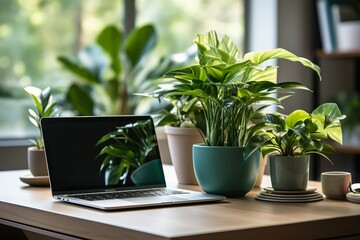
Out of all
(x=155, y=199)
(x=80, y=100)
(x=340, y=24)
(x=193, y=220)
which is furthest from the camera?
(x=340, y=24)

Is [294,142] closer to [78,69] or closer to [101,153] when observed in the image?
[101,153]

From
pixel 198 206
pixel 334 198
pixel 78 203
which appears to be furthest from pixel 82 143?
pixel 334 198

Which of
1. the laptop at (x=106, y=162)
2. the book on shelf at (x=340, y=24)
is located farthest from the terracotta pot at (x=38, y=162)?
the book on shelf at (x=340, y=24)

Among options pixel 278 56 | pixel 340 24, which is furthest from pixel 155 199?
pixel 340 24

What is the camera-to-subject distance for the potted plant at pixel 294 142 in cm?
168

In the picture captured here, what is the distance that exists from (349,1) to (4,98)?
76.1 inches

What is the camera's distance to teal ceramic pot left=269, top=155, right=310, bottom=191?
1.68m

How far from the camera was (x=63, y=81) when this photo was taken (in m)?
3.80

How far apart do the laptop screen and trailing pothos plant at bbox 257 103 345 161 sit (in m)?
0.31

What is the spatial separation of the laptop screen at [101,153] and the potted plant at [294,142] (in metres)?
0.31

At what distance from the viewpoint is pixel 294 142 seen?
1683 millimetres

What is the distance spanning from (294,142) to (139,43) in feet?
6.96

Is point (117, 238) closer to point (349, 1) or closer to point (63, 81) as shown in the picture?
point (63, 81)

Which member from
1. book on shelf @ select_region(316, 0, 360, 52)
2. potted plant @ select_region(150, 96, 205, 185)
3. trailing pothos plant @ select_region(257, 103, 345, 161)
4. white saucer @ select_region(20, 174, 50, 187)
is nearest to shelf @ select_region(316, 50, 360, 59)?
book on shelf @ select_region(316, 0, 360, 52)
